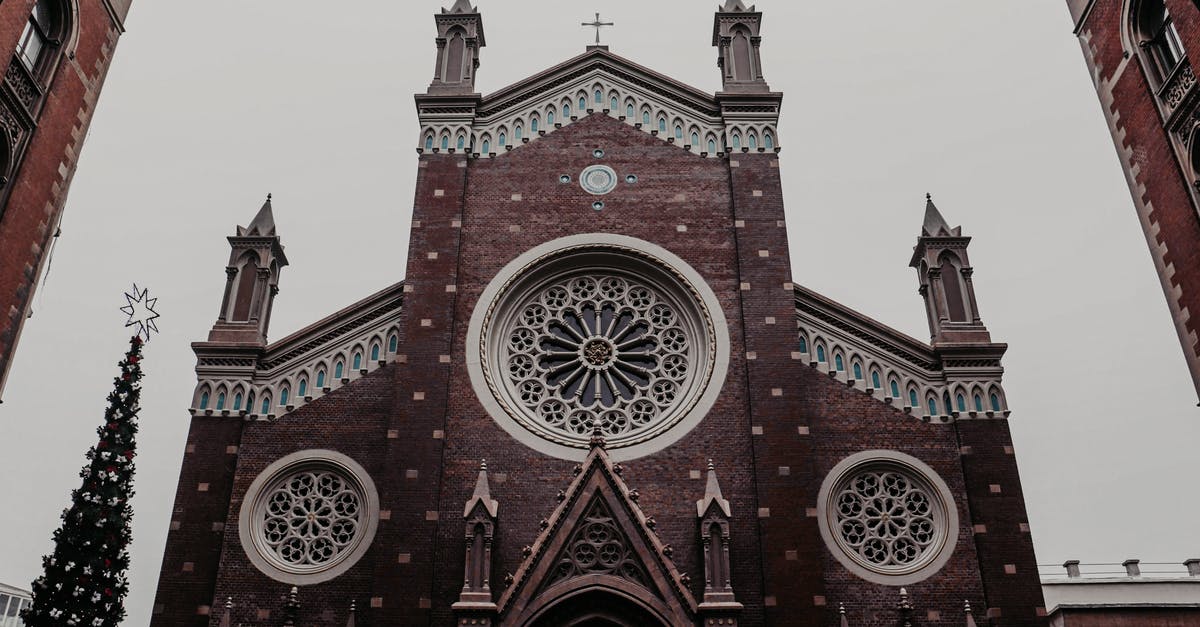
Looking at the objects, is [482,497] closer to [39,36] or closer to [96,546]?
[96,546]

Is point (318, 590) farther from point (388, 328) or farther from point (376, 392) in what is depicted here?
point (388, 328)

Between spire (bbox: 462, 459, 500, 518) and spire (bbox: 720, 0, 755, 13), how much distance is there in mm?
15219

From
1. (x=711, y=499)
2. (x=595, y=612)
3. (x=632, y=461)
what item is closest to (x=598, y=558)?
(x=595, y=612)

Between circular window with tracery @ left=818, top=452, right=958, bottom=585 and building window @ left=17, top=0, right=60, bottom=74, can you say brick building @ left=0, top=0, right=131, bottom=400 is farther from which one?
circular window with tracery @ left=818, top=452, right=958, bottom=585

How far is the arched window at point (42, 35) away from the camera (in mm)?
17109

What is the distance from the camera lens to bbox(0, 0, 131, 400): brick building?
16031mm

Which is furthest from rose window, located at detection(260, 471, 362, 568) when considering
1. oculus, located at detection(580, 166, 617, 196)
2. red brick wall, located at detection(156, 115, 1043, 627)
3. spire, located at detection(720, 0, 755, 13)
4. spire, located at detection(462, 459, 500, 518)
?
spire, located at detection(720, 0, 755, 13)

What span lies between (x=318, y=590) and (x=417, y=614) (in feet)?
8.24

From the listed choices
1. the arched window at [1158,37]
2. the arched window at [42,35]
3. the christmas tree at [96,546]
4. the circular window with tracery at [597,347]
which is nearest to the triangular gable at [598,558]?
the circular window with tracery at [597,347]

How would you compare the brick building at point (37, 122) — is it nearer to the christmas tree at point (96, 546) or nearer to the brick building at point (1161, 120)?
the christmas tree at point (96, 546)

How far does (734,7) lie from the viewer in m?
26.9

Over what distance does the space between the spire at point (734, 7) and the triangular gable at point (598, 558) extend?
14556mm

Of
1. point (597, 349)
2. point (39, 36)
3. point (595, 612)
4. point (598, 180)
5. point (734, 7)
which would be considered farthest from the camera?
point (734, 7)

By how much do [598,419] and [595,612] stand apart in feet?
15.1
